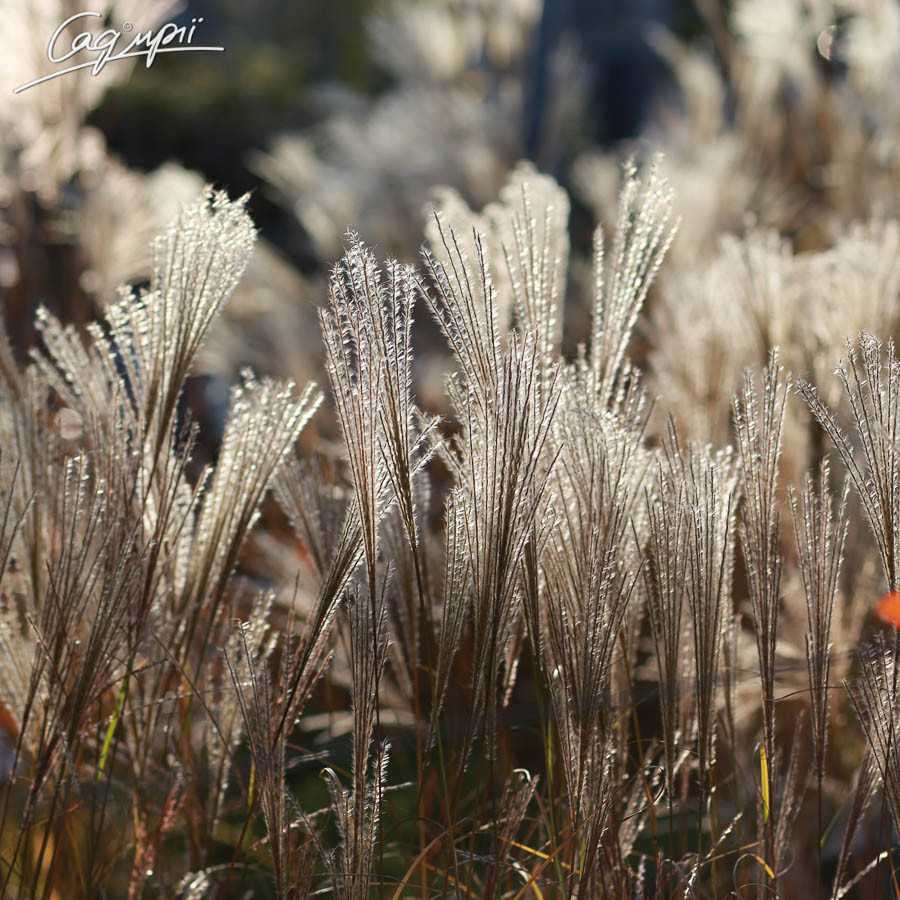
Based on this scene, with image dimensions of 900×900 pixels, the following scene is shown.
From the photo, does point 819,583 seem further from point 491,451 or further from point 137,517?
point 137,517

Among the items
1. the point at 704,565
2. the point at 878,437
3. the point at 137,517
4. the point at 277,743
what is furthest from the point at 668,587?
the point at 137,517

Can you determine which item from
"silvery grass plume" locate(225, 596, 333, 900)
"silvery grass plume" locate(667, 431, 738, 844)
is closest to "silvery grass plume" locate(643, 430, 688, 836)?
"silvery grass plume" locate(667, 431, 738, 844)

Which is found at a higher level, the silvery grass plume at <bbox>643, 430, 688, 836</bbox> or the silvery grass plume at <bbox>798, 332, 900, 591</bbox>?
the silvery grass plume at <bbox>798, 332, 900, 591</bbox>

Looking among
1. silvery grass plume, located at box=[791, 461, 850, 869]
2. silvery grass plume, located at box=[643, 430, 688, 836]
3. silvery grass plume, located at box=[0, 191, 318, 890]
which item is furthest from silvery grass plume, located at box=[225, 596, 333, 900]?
silvery grass plume, located at box=[791, 461, 850, 869]

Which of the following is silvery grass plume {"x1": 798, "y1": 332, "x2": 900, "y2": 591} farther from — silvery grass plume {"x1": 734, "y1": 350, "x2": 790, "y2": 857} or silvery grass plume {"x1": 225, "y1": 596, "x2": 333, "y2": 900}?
silvery grass plume {"x1": 225, "y1": 596, "x2": 333, "y2": 900}

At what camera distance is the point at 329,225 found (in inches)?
143

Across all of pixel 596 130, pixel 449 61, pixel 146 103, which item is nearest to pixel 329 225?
pixel 449 61

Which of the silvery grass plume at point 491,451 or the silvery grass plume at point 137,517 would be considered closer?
the silvery grass plume at point 491,451

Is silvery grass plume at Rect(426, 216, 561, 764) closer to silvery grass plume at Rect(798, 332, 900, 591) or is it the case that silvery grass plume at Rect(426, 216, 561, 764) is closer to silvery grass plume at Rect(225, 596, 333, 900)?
silvery grass plume at Rect(225, 596, 333, 900)

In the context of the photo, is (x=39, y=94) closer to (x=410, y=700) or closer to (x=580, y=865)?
(x=410, y=700)

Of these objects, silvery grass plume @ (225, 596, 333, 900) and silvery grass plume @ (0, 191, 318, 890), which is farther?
silvery grass plume @ (0, 191, 318, 890)

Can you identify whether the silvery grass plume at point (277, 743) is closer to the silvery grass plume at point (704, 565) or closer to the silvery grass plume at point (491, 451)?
the silvery grass plume at point (491, 451)

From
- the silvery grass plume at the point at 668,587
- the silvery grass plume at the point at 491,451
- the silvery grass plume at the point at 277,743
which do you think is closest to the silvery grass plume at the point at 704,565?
the silvery grass plume at the point at 668,587

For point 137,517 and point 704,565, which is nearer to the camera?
point 704,565
